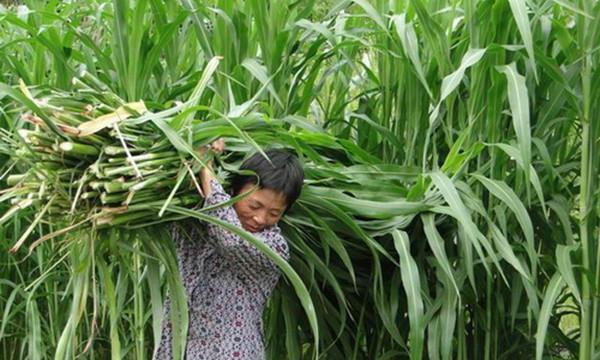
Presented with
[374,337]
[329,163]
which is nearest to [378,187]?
[329,163]

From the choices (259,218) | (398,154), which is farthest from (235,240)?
(398,154)

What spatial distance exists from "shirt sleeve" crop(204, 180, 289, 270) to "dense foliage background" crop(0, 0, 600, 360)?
0.11 metres

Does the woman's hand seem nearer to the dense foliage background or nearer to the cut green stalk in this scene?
the dense foliage background

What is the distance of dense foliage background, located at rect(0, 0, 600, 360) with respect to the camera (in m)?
2.26

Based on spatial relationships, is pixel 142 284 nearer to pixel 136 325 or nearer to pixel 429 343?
pixel 136 325

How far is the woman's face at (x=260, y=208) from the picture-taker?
2135 millimetres

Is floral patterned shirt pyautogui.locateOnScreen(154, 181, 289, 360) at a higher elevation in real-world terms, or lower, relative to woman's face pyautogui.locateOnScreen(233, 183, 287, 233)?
lower

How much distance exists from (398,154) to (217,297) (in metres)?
0.69

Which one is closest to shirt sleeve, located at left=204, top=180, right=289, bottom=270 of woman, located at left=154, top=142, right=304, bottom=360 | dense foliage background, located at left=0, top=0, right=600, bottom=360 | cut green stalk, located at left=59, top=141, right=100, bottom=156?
woman, located at left=154, top=142, right=304, bottom=360

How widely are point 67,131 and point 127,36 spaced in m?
0.64

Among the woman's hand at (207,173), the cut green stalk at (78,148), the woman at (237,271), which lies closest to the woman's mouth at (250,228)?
the woman at (237,271)

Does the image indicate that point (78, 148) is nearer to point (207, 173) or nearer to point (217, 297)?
point (207, 173)

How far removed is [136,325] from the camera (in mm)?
2656

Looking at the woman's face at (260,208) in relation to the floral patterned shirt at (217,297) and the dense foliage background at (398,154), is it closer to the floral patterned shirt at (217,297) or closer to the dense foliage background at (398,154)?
the floral patterned shirt at (217,297)
